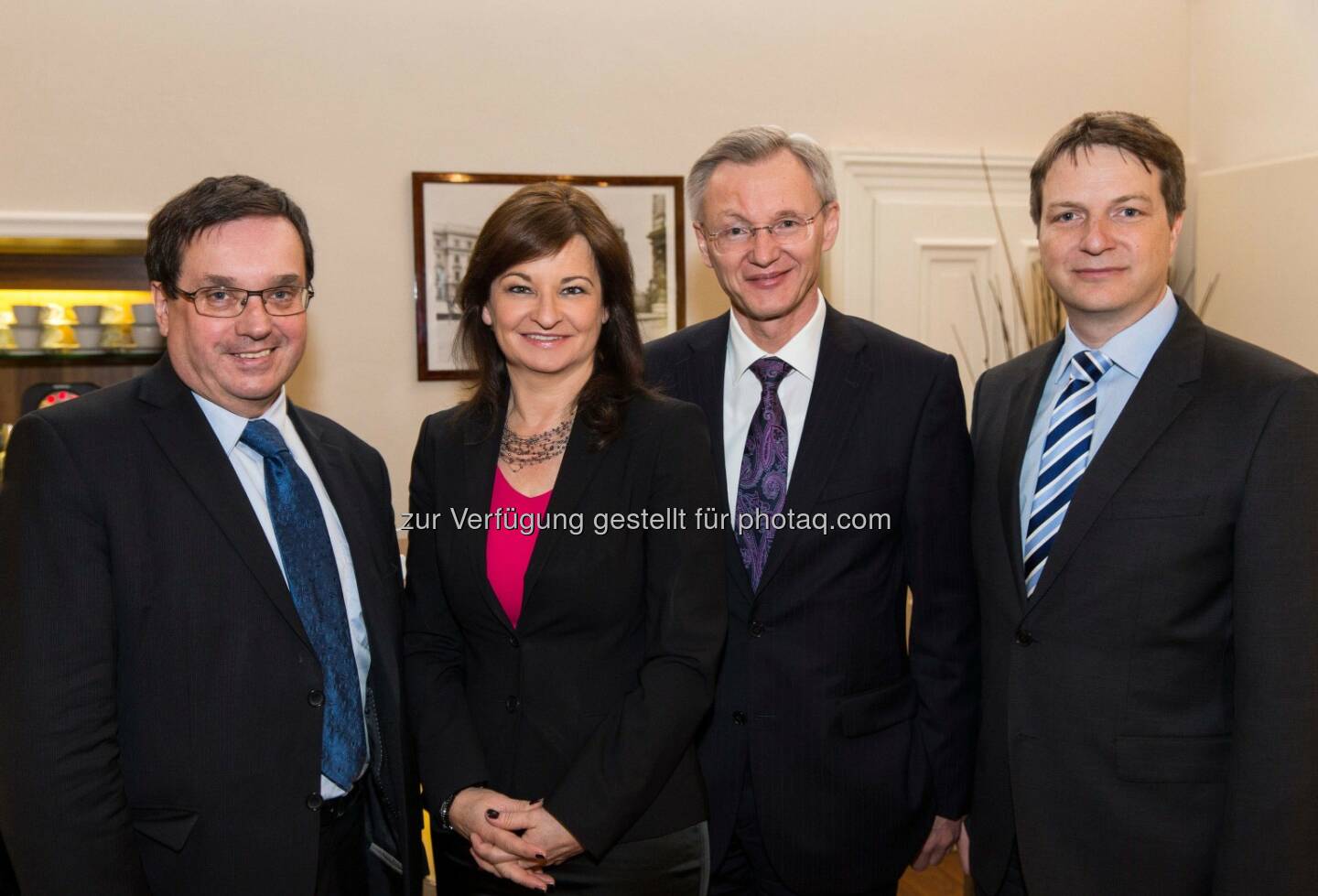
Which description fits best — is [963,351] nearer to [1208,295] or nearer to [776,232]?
[1208,295]

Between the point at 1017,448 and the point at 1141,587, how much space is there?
390 millimetres

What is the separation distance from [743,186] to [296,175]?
2.41 metres

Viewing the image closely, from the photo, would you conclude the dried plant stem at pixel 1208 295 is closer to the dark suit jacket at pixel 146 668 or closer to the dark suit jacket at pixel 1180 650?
the dark suit jacket at pixel 1180 650

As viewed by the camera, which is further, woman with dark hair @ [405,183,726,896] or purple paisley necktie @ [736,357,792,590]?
purple paisley necktie @ [736,357,792,590]

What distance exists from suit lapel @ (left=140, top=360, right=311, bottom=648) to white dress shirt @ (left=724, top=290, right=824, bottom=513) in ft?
2.86

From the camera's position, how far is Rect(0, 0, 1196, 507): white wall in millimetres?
3936

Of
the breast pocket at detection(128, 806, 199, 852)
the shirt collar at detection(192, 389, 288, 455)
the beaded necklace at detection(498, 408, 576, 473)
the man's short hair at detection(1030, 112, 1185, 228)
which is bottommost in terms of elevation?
the breast pocket at detection(128, 806, 199, 852)

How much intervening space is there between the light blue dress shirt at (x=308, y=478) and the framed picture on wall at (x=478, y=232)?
6.76ft

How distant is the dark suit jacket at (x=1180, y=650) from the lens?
181 cm

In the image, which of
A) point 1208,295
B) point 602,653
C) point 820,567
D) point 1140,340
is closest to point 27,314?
point 602,653

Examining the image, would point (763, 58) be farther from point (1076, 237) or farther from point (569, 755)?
point (569, 755)

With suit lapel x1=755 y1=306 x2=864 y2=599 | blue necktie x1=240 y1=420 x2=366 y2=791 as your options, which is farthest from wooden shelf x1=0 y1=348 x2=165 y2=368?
suit lapel x1=755 y1=306 x2=864 y2=599

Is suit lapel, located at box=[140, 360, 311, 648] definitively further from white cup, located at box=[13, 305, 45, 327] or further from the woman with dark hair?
white cup, located at box=[13, 305, 45, 327]

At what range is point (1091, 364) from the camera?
2.11 meters
